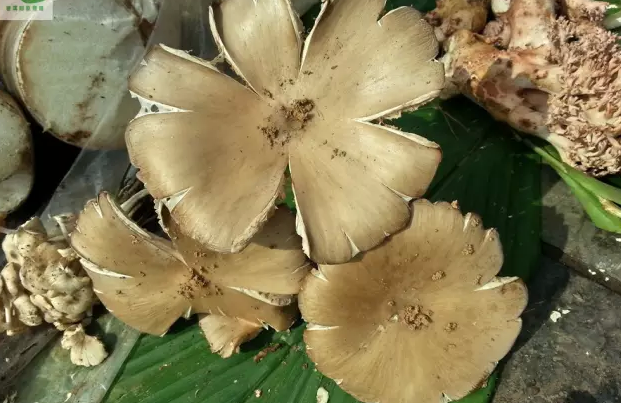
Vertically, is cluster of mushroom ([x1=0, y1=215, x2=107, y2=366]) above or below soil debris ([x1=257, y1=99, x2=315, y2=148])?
below

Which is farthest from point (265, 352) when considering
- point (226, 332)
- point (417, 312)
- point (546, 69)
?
point (546, 69)

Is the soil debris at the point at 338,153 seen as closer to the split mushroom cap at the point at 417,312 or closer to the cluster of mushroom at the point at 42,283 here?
the split mushroom cap at the point at 417,312

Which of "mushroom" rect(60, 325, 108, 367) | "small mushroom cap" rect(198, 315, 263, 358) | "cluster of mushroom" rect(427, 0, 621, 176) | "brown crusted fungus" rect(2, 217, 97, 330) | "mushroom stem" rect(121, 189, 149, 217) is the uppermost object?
"cluster of mushroom" rect(427, 0, 621, 176)

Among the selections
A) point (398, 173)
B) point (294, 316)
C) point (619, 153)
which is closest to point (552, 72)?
point (619, 153)

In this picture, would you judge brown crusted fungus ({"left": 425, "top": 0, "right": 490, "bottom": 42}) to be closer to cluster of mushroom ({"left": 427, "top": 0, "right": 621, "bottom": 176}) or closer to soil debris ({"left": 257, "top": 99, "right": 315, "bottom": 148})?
cluster of mushroom ({"left": 427, "top": 0, "right": 621, "bottom": 176})

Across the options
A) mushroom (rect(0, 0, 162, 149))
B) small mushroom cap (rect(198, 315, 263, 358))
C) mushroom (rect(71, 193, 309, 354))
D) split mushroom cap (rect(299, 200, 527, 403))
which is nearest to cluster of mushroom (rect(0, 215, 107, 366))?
mushroom (rect(71, 193, 309, 354))

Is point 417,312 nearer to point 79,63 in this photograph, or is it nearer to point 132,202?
point 132,202
